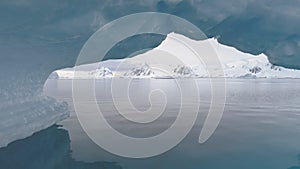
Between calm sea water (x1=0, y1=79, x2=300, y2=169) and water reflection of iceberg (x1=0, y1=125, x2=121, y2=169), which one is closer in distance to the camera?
water reflection of iceberg (x1=0, y1=125, x2=121, y2=169)

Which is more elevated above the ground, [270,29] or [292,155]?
[270,29]

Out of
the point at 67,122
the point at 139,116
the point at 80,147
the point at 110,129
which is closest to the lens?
the point at 80,147

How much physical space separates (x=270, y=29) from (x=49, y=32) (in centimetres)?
857

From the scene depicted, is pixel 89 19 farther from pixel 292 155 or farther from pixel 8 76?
pixel 292 155

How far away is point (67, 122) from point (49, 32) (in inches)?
152

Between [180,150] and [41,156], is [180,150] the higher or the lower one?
the higher one

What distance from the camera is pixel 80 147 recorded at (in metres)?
7.50

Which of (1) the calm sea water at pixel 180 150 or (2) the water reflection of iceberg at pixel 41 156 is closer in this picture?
(2) the water reflection of iceberg at pixel 41 156

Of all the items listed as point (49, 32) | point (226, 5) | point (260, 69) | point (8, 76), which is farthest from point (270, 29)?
point (260, 69)

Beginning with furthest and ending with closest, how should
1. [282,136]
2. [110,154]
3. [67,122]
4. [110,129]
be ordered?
[67,122], [110,129], [282,136], [110,154]

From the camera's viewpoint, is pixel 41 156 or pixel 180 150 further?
pixel 180 150

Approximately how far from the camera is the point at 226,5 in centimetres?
997

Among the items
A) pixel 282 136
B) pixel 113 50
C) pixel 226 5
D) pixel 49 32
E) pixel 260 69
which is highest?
pixel 260 69

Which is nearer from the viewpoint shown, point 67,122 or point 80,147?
point 80,147
